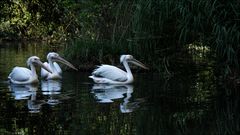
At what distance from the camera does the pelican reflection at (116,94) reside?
1062 centimetres

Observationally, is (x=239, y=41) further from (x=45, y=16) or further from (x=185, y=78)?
(x=45, y=16)

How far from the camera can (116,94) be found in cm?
1267

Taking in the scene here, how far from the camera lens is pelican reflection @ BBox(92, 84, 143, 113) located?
10625 millimetres

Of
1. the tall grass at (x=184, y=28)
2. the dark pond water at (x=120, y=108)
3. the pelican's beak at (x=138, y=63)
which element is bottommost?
the dark pond water at (x=120, y=108)

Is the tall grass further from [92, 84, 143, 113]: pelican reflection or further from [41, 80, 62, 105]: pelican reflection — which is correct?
[41, 80, 62, 105]: pelican reflection


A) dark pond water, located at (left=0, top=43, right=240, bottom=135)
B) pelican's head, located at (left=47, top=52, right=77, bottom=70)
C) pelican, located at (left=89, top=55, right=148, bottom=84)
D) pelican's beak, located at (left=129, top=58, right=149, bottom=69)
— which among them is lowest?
dark pond water, located at (left=0, top=43, right=240, bottom=135)

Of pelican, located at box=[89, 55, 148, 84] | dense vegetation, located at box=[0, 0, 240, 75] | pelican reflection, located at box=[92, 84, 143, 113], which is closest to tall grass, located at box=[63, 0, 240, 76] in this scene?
dense vegetation, located at box=[0, 0, 240, 75]

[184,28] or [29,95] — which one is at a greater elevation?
[184,28]

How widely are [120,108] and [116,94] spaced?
7.48ft

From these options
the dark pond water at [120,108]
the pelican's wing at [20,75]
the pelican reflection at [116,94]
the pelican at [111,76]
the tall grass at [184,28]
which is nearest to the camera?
the dark pond water at [120,108]

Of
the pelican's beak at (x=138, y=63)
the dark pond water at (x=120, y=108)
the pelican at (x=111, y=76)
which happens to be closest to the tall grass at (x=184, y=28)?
the pelican's beak at (x=138, y=63)

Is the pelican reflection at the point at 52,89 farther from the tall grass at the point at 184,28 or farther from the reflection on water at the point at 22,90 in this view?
the tall grass at the point at 184,28

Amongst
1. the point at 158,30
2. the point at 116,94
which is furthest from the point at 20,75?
the point at 158,30

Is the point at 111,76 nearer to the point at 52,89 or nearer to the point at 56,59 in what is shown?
the point at 52,89
